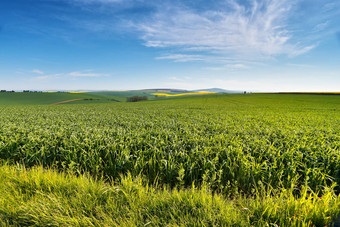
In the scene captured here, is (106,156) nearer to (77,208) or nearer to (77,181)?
(77,181)

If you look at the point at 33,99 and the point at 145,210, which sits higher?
the point at 33,99

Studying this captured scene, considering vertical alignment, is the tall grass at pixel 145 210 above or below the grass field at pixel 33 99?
below

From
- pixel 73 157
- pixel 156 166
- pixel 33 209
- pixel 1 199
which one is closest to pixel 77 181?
pixel 33 209

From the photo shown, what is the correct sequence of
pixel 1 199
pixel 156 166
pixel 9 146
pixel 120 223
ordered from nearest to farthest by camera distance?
pixel 120 223 < pixel 1 199 < pixel 156 166 < pixel 9 146

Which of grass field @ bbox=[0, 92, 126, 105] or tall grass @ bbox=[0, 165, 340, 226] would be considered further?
grass field @ bbox=[0, 92, 126, 105]

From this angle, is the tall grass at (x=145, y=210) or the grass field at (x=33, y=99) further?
the grass field at (x=33, y=99)

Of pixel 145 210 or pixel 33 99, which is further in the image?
pixel 33 99

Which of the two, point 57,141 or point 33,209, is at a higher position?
point 57,141

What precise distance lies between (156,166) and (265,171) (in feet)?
8.70

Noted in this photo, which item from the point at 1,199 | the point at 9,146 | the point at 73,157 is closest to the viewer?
the point at 1,199

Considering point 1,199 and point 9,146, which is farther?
point 9,146

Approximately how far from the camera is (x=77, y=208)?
7.66 ft

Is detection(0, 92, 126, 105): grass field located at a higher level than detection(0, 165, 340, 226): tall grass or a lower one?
higher

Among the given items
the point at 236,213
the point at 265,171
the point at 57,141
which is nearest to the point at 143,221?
the point at 236,213
